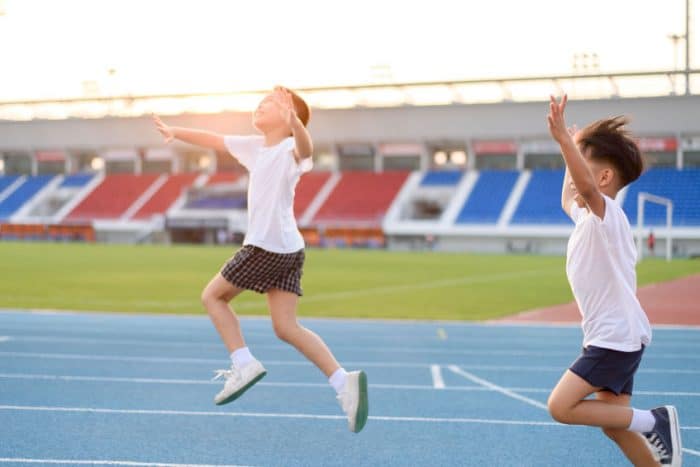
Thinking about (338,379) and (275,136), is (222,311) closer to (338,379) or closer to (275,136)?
(338,379)

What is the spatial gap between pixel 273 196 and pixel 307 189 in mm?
47796

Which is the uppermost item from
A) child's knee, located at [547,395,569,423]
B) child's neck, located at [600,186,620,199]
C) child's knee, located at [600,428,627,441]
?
child's neck, located at [600,186,620,199]

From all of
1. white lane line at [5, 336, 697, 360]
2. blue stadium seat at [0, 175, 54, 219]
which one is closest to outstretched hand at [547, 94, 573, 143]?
white lane line at [5, 336, 697, 360]

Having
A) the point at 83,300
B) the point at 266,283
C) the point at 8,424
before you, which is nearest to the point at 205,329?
the point at 83,300

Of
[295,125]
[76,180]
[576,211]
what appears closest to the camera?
[576,211]

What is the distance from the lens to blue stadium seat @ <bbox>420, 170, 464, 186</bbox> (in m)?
50.2

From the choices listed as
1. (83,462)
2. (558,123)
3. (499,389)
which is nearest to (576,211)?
(558,123)

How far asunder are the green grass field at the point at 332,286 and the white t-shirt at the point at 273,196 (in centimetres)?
924

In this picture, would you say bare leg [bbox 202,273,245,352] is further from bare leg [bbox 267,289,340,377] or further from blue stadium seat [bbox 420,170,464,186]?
blue stadium seat [bbox 420,170,464,186]

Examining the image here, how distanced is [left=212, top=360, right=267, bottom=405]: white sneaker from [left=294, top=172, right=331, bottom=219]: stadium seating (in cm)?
4418

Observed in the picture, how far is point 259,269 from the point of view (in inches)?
183

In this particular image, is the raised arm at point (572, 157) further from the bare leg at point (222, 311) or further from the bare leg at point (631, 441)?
the bare leg at point (222, 311)

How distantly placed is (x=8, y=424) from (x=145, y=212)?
48.0 meters

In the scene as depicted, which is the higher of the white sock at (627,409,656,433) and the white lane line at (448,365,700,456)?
the white sock at (627,409,656,433)
